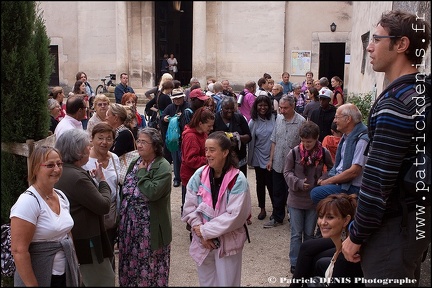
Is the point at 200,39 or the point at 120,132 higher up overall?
the point at 200,39

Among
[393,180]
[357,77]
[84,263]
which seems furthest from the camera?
[357,77]

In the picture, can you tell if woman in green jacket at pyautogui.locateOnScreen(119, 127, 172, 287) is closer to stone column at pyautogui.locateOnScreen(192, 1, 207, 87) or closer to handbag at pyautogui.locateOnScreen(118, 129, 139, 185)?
handbag at pyautogui.locateOnScreen(118, 129, 139, 185)

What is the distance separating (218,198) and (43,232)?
1437mm

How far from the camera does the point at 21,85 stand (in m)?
4.16

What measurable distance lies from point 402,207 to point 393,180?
0.56 feet

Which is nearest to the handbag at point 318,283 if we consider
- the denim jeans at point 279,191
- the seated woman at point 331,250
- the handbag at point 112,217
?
the seated woman at point 331,250

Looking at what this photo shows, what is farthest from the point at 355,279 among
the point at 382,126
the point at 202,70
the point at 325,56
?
the point at 325,56

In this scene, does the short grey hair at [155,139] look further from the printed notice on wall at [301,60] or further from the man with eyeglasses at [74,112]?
the printed notice on wall at [301,60]

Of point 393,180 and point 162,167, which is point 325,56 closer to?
point 162,167

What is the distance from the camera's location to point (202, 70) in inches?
862

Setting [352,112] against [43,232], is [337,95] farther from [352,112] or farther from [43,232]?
[43,232]

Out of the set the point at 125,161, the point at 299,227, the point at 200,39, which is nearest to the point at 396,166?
the point at 299,227

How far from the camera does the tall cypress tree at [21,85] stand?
400 centimetres

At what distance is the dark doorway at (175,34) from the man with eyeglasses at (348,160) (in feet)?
63.4
